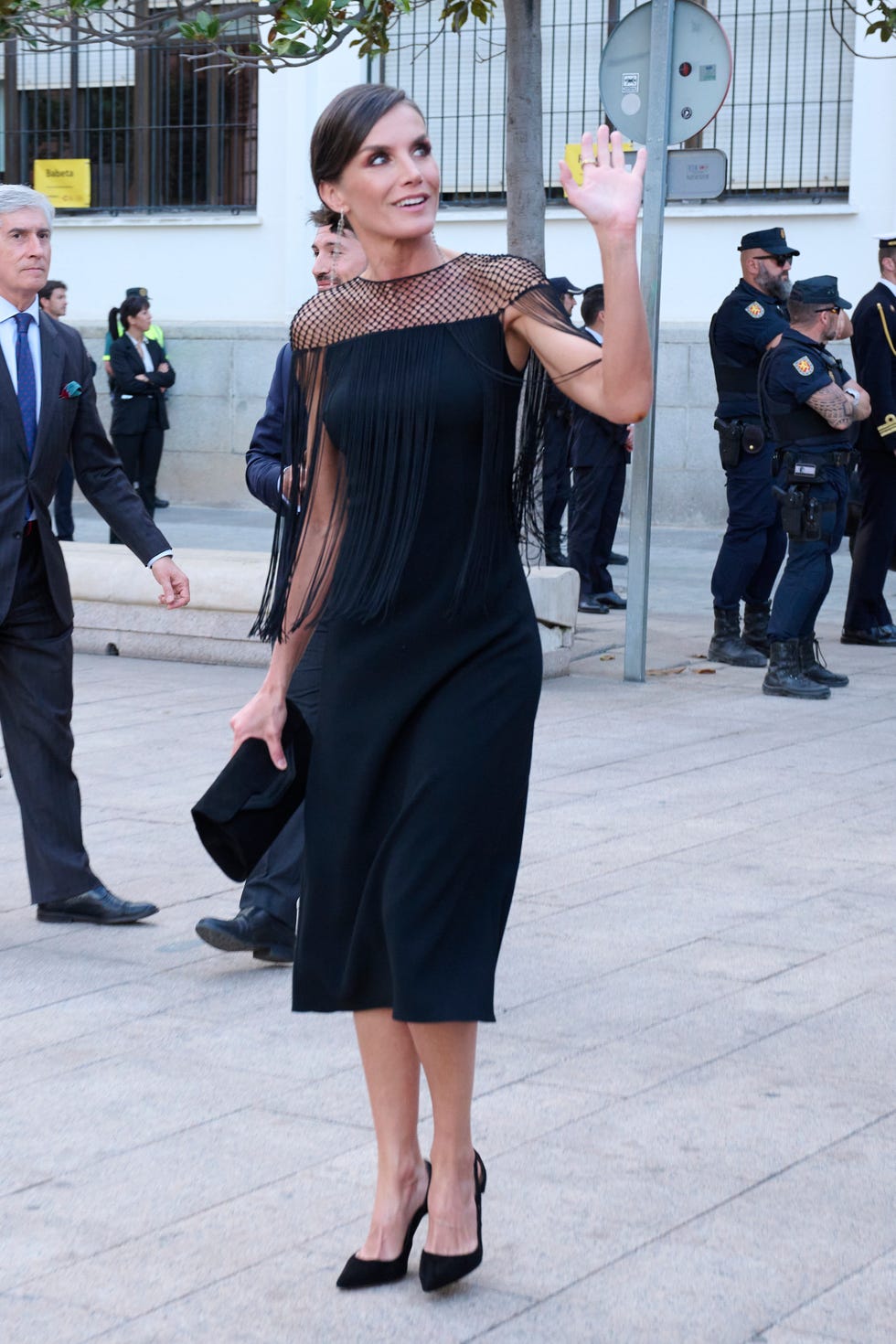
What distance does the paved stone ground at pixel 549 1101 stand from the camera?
310cm

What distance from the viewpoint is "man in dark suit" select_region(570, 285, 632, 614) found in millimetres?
11734

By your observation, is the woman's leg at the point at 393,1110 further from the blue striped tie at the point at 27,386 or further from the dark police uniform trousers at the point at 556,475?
the dark police uniform trousers at the point at 556,475

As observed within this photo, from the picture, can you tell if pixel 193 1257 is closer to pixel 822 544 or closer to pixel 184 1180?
pixel 184 1180

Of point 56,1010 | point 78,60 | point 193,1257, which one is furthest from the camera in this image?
point 78,60

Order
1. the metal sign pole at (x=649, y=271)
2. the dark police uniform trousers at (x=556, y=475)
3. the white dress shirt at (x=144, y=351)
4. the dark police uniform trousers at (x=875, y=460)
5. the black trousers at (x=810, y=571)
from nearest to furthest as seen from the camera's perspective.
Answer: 1. the black trousers at (x=810, y=571)
2. the metal sign pole at (x=649, y=271)
3. the dark police uniform trousers at (x=875, y=460)
4. the dark police uniform trousers at (x=556, y=475)
5. the white dress shirt at (x=144, y=351)

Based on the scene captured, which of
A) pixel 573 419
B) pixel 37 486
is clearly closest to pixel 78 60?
pixel 573 419

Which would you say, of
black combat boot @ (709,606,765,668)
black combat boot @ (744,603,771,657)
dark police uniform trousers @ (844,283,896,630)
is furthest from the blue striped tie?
dark police uniform trousers @ (844,283,896,630)

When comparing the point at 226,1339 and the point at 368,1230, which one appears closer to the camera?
the point at 226,1339

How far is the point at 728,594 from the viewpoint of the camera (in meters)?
9.82

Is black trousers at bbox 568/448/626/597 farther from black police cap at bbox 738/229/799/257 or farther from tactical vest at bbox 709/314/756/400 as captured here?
black police cap at bbox 738/229/799/257

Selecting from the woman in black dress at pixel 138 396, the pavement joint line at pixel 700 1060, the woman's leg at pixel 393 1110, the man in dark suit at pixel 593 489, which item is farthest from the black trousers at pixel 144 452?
the woman's leg at pixel 393 1110

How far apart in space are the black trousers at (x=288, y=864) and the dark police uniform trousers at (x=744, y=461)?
502 centimetres

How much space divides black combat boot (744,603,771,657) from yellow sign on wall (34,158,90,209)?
11.7 m

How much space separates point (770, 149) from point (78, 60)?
24.1 feet
